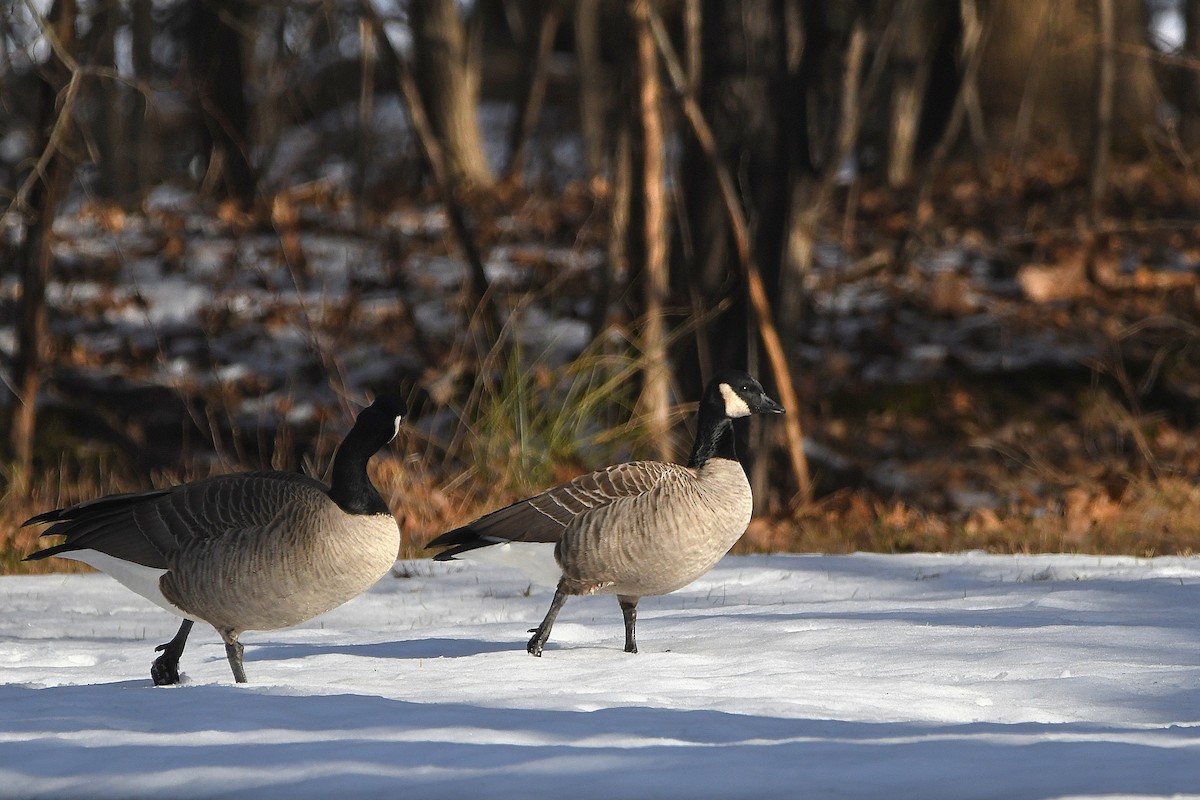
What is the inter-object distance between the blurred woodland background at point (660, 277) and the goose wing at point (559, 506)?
3810mm

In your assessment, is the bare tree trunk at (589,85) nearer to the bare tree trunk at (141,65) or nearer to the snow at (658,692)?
the bare tree trunk at (141,65)

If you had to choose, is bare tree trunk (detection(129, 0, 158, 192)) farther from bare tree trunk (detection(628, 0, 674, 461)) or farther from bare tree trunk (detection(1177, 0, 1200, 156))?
bare tree trunk (detection(1177, 0, 1200, 156))

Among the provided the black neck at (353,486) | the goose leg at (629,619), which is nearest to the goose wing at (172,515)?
the black neck at (353,486)

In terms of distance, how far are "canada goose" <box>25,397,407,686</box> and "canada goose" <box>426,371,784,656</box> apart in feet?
1.50

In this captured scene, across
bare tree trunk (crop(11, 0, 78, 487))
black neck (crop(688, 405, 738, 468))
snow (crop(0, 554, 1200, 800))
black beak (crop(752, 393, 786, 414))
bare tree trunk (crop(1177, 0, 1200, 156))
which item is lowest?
snow (crop(0, 554, 1200, 800))

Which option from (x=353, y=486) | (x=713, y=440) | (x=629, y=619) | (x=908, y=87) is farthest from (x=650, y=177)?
(x=908, y=87)

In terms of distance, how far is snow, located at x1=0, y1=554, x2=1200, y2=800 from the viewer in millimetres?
3697

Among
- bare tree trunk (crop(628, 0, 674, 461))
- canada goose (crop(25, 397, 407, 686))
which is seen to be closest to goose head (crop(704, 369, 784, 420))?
canada goose (crop(25, 397, 407, 686))

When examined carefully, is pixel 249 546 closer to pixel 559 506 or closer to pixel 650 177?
pixel 559 506

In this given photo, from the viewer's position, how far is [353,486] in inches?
215

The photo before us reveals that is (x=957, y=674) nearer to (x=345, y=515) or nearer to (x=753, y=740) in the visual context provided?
(x=753, y=740)

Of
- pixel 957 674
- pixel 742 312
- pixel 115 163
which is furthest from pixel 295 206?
pixel 957 674

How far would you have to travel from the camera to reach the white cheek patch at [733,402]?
6426 millimetres

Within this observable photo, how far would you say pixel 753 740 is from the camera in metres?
4.07
